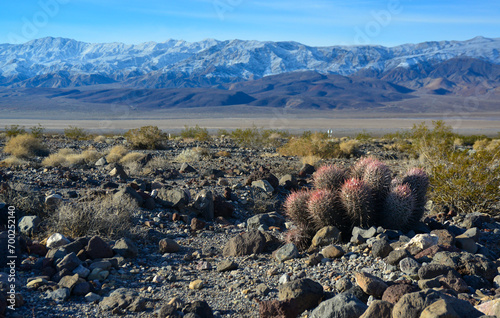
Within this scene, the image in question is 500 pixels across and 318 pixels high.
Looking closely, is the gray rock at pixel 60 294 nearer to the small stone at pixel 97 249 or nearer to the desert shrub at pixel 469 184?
the small stone at pixel 97 249

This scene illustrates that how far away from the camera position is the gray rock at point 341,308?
3703 mm

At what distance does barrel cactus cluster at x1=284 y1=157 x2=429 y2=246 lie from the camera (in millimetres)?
5887

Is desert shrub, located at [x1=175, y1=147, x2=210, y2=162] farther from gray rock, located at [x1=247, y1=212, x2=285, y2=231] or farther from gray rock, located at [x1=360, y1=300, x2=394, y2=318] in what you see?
gray rock, located at [x1=360, y1=300, x2=394, y2=318]

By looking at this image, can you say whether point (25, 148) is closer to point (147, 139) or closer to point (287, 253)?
point (147, 139)

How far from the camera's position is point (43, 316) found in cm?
422

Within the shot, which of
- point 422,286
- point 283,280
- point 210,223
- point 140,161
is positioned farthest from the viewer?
point 140,161

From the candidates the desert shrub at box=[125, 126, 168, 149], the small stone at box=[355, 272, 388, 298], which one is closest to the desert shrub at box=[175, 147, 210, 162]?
the desert shrub at box=[125, 126, 168, 149]

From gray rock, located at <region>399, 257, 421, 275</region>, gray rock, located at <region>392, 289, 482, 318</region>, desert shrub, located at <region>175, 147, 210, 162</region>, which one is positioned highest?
desert shrub, located at <region>175, 147, 210, 162</region>

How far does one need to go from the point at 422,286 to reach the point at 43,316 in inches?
145

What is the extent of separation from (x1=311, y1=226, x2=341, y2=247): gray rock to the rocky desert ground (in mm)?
14

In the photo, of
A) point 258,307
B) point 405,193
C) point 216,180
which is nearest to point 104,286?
point 258,307

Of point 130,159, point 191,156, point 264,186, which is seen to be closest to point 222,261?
point 264,186

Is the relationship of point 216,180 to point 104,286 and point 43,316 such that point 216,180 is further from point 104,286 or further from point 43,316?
point 43,316

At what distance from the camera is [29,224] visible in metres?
6.71
